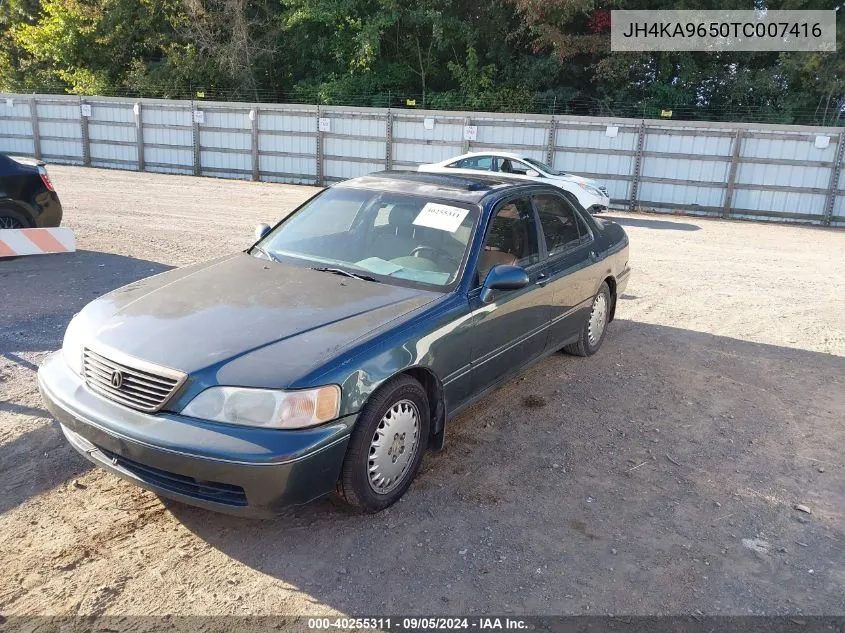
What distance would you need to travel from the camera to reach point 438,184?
16.0 feet

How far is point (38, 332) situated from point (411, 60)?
23.7m

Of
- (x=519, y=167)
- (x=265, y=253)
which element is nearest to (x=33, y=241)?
(x=265, y=253)

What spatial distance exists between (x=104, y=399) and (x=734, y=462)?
12.3ft

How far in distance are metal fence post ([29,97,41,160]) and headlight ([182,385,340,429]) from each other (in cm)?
2384

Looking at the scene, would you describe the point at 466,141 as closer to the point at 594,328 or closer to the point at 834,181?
the point at 834,181

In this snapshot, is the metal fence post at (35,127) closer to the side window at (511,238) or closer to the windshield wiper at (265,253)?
the windshield wiper at (265,253)

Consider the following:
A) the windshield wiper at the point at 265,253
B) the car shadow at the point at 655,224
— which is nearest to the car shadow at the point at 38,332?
the windshield wiper at the point at 265,253

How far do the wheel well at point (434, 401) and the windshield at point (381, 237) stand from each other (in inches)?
24.0

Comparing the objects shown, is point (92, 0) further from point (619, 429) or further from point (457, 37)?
point (619, 429)

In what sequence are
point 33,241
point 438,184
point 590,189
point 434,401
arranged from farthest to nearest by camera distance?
point 590,189
point 33,241
point 438,184
point 434,401

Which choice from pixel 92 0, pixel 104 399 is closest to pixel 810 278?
pixel 104 399

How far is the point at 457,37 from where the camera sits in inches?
1000

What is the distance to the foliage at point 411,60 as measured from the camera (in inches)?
888

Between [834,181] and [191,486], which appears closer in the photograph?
[191,486]
